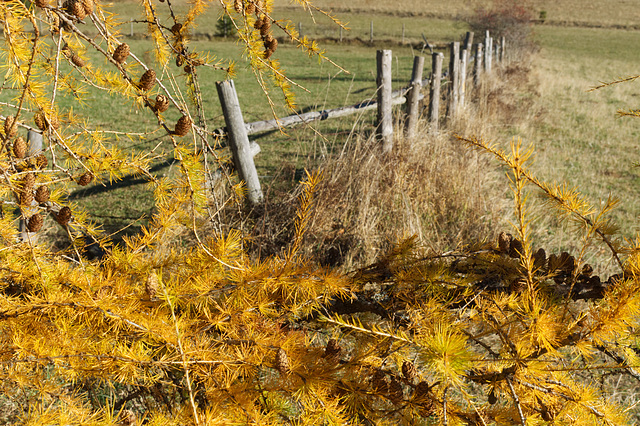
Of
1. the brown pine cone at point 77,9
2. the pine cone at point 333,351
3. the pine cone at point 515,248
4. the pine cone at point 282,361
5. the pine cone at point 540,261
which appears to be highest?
the brown pine cone at point 77,9

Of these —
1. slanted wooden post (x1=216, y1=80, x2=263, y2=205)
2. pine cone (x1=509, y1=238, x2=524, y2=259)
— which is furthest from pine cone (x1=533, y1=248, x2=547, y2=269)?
slanted wooden post (x1=216, y1=80, x2=263, y2=205)

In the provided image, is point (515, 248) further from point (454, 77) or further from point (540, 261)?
point (454, 77)

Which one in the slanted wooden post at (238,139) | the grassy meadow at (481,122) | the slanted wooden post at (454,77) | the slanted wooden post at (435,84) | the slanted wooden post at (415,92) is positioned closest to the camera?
the slanted wooden post at (238,139)

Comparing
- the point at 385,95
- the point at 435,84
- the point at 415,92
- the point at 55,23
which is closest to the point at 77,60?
the point at 55,23

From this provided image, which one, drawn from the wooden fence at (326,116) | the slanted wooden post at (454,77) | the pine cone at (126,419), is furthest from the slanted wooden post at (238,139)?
the slanted wooden post at (454,77)

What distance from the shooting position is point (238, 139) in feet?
12.2

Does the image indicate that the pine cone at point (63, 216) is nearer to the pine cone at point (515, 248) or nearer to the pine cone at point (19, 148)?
the pine cone at point (19, 148)

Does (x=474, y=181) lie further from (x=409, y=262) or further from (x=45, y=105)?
(x=45, y=105)

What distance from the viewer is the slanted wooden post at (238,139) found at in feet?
11.6

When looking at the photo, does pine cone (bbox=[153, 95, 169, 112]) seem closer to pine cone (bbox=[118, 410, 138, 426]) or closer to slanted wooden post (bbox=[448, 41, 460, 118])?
pine cone (bbox=[118, 410, 138, 426])

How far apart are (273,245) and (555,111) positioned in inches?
333

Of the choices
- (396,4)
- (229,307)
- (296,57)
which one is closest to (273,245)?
(229,307)

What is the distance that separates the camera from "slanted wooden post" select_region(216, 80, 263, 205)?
353cm

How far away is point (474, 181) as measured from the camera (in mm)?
4152
